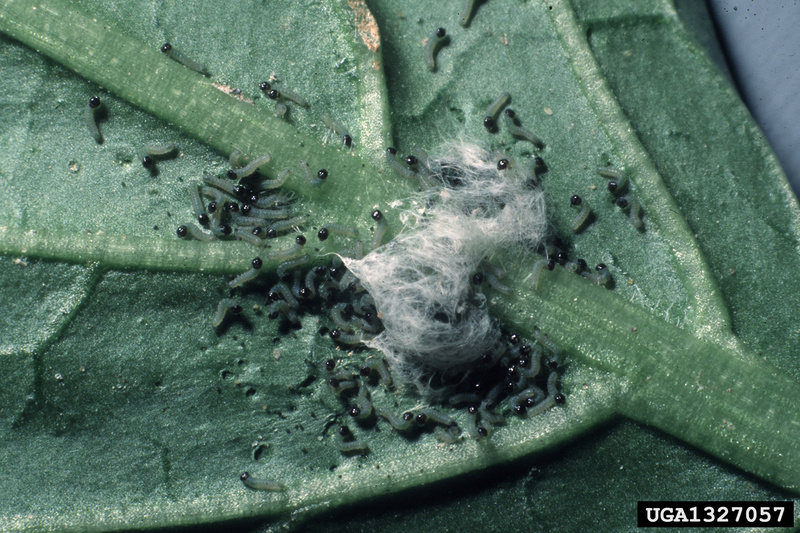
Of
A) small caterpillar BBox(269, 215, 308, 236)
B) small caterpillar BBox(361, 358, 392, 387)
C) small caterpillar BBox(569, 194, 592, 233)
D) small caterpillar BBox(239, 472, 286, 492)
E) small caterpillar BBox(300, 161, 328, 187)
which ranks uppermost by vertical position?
small caterpillar BBox(569, 194, 592, 233)

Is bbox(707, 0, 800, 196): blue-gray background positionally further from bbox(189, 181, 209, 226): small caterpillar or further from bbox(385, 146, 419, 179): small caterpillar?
bbox(189, 181, 209, 226): small caterpillar

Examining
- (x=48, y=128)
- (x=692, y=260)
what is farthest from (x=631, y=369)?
(x=48, y=128)

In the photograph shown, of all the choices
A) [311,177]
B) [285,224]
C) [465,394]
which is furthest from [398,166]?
[465,394]

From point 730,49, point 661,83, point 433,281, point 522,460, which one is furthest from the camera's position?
point 730,49

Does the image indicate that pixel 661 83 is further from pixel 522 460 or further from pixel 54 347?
pixel 54 347

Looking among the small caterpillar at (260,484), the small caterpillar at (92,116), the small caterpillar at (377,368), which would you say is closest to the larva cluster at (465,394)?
the small caterpillar at (377,368)

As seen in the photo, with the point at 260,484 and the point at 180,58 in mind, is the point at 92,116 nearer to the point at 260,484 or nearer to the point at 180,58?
the point at 180,58

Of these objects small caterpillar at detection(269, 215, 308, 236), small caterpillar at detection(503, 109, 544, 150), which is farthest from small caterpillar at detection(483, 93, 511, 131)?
small caterpillar at detection(269, 215, 308, 236)
